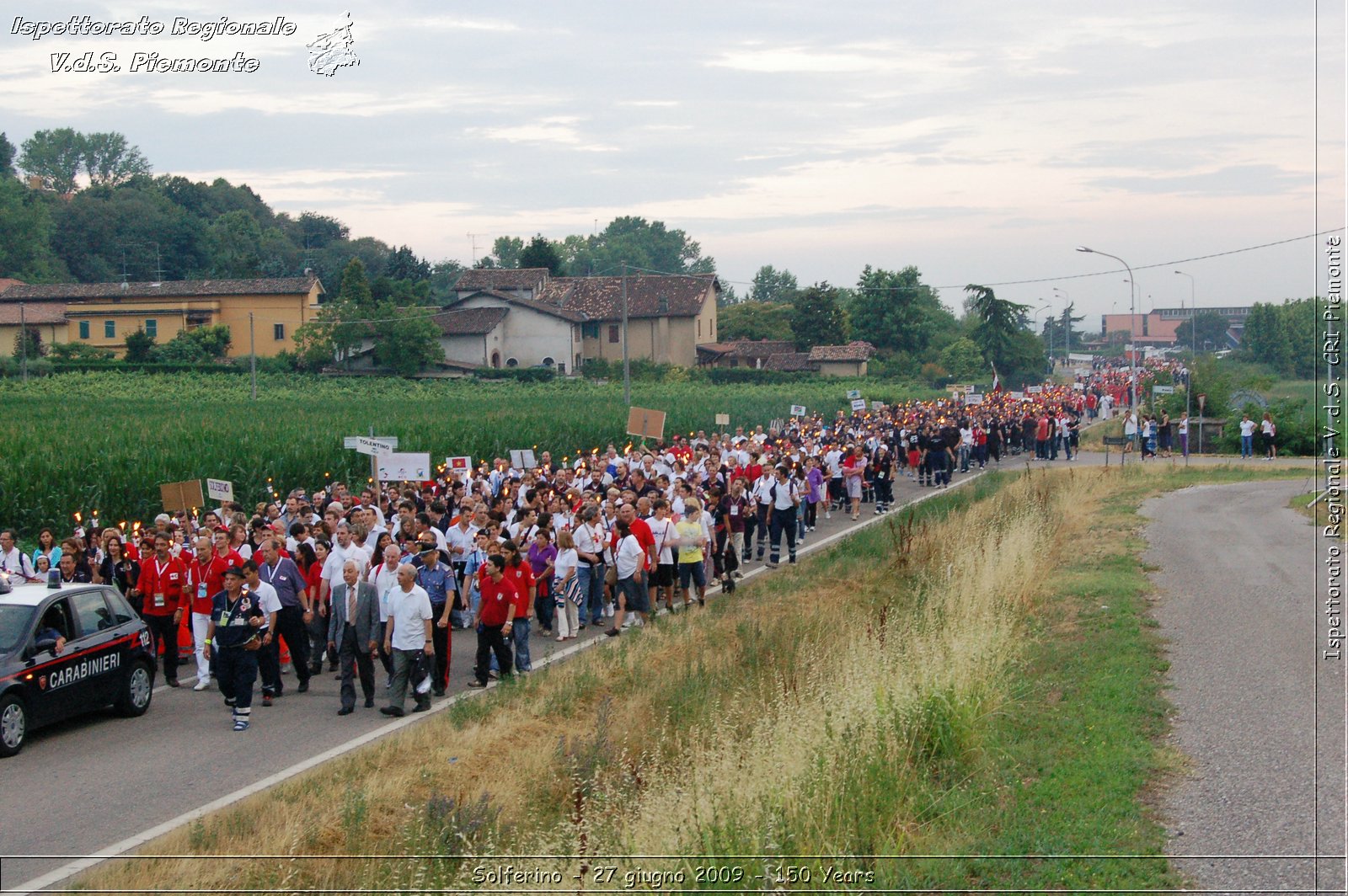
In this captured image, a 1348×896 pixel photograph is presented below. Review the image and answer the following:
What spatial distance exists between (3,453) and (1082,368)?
435 ft

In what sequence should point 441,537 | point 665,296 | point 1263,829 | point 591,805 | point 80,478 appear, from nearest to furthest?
point 1263,829 < point 591,805 < point 441,537 < point 80,478 < point 665,296

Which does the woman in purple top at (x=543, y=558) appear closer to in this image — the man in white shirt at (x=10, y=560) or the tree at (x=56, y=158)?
the man in white shirt at (x=10, y=560)

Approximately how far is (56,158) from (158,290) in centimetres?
5995

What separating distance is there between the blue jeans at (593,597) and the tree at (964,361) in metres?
76.1

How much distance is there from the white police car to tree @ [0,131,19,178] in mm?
122991

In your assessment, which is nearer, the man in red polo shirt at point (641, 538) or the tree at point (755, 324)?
the man in red polo shirt at point (641, 538)

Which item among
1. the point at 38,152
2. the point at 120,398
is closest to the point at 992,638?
the point at 120,398

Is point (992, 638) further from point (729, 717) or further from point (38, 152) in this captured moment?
point (38, 152)

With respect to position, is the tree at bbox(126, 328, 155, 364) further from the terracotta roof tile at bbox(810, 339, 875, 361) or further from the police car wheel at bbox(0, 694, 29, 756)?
the police car wheel at bbox(0, 694, 29, 756)

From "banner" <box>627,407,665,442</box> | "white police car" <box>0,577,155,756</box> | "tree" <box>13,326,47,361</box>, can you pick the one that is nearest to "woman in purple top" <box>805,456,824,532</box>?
"banner" <box>627,407,665,442</box>

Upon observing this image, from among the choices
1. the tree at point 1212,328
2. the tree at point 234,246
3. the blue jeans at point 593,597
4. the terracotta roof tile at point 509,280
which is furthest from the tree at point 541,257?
the blue jeans at point 593,597

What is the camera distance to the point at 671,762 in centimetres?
1108

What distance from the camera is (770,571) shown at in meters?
21.6

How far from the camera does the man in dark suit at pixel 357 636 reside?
508 inches
